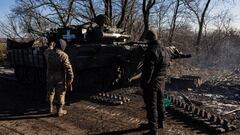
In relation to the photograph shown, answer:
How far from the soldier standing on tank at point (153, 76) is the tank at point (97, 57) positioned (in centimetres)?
418

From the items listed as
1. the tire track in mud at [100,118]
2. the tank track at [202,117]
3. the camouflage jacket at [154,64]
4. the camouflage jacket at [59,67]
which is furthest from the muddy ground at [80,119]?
the camouflage jacket at [154,64]

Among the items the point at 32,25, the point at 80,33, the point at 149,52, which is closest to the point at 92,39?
the point at 80,33

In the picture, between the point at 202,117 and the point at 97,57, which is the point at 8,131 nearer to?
the point at 202,117

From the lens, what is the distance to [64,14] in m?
24.7

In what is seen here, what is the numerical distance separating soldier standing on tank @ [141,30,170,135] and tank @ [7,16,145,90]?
418 cm

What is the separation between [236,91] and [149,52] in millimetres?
7163

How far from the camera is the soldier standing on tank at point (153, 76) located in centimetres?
683

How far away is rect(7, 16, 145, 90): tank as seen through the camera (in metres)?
Answer: 11.2

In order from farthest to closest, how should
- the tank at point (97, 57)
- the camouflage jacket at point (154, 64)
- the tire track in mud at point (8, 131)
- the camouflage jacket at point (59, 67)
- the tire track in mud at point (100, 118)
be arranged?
the tank at point (97, 57) → the camouflage jacket at point (59, 67) → the tire track in mud at point (100, 118) → the tire track in mud at point (8, 131) → the camouflage jacket at point (154, 64)

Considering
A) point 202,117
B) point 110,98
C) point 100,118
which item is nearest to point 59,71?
point 100,118

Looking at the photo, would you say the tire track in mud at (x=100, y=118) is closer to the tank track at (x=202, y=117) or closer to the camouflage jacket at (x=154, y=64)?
the tank track at (x=202, y=117)

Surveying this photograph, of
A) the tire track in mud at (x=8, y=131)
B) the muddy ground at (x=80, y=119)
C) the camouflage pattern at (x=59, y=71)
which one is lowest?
the tire track in mud at (x=8, y=131)

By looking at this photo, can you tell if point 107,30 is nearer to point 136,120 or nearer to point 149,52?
point 136,120

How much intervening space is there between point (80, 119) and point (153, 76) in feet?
7.59
